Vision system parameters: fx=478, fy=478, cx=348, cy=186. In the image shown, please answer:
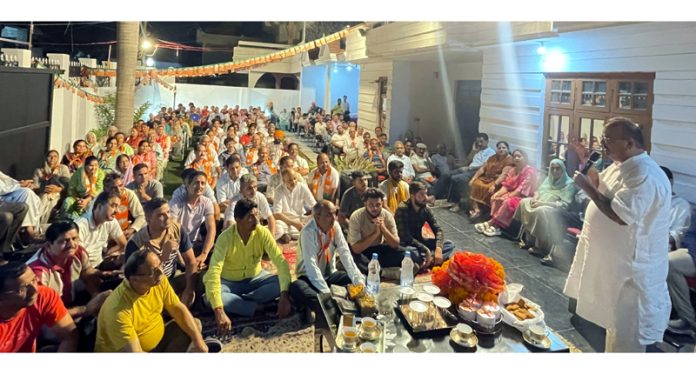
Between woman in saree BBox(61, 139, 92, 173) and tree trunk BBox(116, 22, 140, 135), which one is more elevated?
tree trunk BBox(116, 22, 140, 135)

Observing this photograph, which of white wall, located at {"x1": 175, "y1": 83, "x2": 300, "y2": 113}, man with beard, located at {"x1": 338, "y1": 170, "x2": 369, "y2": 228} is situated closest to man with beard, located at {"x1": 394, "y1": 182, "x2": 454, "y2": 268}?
man with beard, located at {"x1": 338, "y1": 170, "x2": 369, "y2": 228}

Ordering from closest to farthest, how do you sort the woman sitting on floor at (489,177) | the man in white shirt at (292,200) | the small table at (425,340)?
the small table at (425,340) → the man in white shirt at (292,200) → the woman sitting on floor at (489,177)

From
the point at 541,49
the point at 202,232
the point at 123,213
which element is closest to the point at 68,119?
the point at 123,213

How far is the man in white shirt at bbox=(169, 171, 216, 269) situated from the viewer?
3.47 metres

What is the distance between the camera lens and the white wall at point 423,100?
7730 millimetres

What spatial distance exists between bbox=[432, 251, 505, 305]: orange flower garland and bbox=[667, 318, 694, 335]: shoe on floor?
3.98ft

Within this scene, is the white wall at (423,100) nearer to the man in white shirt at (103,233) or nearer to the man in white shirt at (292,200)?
the man in white shirt at (292,200)

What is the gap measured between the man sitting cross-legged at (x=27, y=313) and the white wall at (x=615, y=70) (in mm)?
3741

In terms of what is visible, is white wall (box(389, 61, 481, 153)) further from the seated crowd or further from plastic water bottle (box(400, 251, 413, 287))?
plastic water bottle (box(400, 251, 413, 287))

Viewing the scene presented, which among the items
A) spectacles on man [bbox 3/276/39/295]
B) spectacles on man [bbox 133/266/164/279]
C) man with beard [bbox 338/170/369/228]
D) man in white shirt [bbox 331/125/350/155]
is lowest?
spectacles on man [bbox 3/276/39/295]

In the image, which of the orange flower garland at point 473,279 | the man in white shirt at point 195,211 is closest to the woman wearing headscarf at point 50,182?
the man in white shirt at point 195,211

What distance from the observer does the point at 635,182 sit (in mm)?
2617

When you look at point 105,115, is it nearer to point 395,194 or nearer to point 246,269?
point 246,269

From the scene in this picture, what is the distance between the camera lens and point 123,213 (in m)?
3.47
